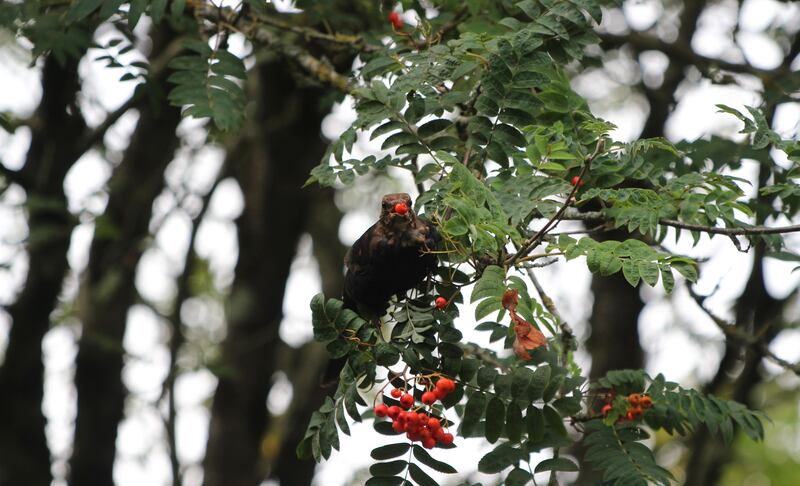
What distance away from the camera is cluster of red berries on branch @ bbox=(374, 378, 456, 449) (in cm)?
227

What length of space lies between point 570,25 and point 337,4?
2014mm

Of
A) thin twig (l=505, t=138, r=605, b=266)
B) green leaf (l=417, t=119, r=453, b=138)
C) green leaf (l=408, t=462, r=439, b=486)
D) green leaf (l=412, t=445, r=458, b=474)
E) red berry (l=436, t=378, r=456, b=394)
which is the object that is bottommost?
green leaf (l=408, t=462, r=439, b=486)

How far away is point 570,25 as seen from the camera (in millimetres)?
2734

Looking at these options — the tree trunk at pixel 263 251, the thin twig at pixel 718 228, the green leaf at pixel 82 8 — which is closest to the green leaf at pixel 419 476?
the thin twig at pixel 718 228

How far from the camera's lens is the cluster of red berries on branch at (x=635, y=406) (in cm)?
279

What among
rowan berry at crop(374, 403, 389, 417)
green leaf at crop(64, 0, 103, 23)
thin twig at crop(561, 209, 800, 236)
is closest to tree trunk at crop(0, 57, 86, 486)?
green leaf at crop(64, 0, 103, 23)

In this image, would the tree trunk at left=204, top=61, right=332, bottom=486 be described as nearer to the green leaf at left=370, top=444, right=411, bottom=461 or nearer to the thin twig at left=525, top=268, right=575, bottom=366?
the thin twig at left=525, top=268, right=575, bottom=366

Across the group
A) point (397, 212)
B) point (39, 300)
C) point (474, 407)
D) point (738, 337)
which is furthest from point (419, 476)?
point (39, 300)

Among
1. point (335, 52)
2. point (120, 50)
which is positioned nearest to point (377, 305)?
point (335, 52)

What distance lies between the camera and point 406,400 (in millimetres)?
2297

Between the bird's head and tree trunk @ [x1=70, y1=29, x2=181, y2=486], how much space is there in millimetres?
3339

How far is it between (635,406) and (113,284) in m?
3.78

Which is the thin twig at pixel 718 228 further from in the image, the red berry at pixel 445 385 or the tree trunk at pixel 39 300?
the tree trunk at pixel 39 300

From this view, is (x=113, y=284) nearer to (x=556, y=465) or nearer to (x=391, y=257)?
(x=391, y=257)
